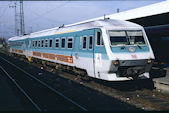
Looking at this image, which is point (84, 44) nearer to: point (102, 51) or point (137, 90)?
point (102, 51)

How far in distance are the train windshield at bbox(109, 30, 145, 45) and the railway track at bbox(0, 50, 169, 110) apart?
7.74 ft

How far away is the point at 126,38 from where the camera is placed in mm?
9164

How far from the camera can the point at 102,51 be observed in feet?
28.7

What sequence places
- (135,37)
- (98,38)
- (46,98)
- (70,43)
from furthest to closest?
(70,43) < (135,37) < (98,38) < (46,98)

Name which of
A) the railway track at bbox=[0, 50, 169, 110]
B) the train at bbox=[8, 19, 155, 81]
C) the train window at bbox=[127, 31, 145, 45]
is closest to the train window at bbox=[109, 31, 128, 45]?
the train at bbox=[8, 19, 155, 81]

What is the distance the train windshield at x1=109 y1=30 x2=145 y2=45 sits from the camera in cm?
894

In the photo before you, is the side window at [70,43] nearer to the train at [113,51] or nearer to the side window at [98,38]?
the train at [113,51]

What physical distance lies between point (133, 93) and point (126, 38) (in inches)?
103

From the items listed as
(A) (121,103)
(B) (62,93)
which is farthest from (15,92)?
(A) (121,103)

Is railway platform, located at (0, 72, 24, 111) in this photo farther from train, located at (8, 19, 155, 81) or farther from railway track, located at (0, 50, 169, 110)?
railway track, located at (0, 50, 169, 110)

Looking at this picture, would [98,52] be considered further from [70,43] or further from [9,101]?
[9,101]

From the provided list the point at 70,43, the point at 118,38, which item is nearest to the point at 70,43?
the point at 70,43

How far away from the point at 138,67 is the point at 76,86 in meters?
3.52

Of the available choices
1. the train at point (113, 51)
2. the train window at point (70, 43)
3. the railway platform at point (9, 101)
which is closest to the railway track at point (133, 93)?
the train at point (113, 51)
